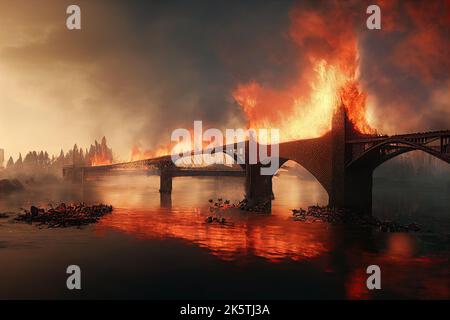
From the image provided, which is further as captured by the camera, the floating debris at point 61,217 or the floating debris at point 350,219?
the floating debris at point 61,217

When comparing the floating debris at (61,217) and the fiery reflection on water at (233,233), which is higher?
the floating debris at (61,217)

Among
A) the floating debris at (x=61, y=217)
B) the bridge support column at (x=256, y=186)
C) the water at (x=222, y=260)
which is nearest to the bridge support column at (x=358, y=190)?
the water at (x=222, y=260)

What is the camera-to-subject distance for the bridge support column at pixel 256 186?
271 feet

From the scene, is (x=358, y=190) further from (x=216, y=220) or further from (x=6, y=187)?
(x=6, y=187)

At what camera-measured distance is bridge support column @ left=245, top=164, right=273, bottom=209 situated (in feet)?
271

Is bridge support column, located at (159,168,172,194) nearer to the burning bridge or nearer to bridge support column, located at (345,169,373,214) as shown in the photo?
the burning bridge

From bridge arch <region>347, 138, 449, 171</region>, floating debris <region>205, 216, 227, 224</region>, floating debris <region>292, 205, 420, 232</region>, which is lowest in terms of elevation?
floating debris <region>205, 216, 227, 224</region>

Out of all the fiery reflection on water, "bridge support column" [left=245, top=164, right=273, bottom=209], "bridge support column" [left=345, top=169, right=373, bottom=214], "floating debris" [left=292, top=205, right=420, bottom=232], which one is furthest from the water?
"bridge support column" [left=245, top=164, right=273, bottom=209]

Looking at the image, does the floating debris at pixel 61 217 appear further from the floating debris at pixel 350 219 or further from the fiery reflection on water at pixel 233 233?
the floating debris at pixel 350 219

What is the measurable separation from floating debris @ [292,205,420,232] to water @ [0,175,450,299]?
2.24m

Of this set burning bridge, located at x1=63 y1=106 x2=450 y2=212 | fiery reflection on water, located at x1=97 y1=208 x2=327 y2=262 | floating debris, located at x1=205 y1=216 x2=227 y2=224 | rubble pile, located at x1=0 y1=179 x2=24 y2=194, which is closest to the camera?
fiery reflection on water, located at x1=97 y1=208 x2=327 y2=262

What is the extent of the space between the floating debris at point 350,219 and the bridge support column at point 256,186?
78.9 ft

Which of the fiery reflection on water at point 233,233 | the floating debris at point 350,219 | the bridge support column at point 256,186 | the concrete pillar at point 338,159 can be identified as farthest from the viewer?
the bridge support column at point 256,186

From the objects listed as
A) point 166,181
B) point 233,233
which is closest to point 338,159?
point 233,233
